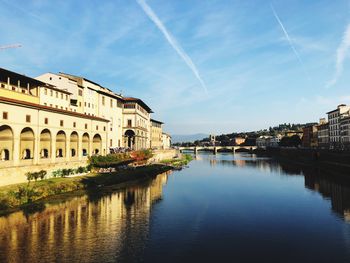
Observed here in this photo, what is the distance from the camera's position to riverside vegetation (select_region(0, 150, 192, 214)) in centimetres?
3859

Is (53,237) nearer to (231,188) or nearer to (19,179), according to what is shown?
(19,179)

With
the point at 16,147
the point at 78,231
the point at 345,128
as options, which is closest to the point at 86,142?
the point at 16,147

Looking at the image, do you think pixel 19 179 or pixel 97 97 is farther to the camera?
pixel 97 97

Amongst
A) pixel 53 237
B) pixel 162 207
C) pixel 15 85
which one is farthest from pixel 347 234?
pixel 15 85

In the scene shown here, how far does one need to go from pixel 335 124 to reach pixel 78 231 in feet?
386

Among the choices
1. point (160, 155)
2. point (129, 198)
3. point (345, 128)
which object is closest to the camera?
point (129, 198)

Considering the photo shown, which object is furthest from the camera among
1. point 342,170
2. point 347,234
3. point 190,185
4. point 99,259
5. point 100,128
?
point 342,170

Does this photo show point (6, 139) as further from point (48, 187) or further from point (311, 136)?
point (311, 136)

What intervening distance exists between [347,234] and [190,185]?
3822cm

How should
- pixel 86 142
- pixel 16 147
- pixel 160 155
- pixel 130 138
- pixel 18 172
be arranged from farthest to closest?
pixel 160 155 → pixel 130 138 → pixel 86 142 → pixel 16 147 → pixel 18 172

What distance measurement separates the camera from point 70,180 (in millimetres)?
51312

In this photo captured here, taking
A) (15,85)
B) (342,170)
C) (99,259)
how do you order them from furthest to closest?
(342,170), (15,85), (99,259)

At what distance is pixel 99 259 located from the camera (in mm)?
23875

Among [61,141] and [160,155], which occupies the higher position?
[61,141]
